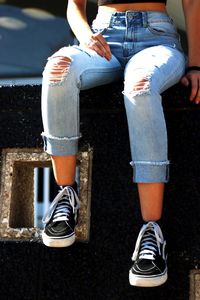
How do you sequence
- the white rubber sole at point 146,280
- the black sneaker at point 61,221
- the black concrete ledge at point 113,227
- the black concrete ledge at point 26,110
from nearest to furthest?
the white rubber sole at point 146,280, the black sneaker at point 61,221, the black concrete ledge at point 113,227, the black concrete ledge at point 26,110

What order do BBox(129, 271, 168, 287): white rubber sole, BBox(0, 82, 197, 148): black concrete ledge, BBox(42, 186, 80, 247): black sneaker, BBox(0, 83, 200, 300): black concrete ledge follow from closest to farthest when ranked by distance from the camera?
BBox(129, 271, 168, 287): white rubber sole, BBox(42, 186, 80, 247): black sneaker, BBox(0, 83, 200, 300): black concrete ledge, BBox(0, 82, 197, 148): black concrete ledge

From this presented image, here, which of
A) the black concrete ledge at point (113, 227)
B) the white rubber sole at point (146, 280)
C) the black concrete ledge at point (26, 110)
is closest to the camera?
the white rubber sole at point (146, 280)

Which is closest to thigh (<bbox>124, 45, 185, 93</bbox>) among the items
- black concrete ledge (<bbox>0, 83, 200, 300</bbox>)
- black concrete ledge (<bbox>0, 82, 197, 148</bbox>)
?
black concrete ledge (<bbox>0, 83, 200, 300</bbox>)

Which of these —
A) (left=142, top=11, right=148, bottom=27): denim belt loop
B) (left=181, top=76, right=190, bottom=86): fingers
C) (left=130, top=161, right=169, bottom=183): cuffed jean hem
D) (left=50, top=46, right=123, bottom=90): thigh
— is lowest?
(left=130, top=161, right=169, bottom=183): cuffed jean hem

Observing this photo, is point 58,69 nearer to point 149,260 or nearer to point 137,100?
point 137,100

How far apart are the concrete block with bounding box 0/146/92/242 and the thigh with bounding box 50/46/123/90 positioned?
0.29m

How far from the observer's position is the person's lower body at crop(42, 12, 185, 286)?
1.89m

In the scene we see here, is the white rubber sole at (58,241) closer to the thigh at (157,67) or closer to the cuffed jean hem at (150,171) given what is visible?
the cuffed jean hem at (150,171)

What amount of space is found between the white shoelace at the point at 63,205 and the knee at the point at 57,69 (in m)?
0.36

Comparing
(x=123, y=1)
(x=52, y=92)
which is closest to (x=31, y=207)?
(x=52, y=92)

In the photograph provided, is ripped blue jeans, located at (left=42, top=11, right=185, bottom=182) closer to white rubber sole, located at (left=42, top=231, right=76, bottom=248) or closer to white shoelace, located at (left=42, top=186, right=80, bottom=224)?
white shoelace, located at (left=42, top=186, right=80, bottom=224)

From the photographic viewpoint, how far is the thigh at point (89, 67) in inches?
79.3

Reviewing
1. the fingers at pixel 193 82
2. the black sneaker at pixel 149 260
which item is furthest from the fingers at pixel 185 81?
the black sneaker at pixel 149 260

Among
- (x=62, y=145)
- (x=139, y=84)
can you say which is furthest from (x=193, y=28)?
(x=62, y=145)
